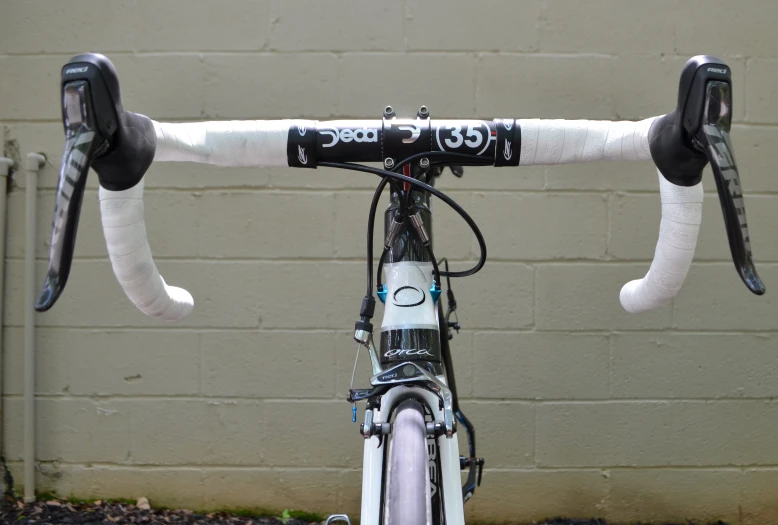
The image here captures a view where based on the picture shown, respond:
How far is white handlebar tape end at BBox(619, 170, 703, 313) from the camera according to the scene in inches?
37.1

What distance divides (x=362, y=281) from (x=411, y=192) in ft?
4.40

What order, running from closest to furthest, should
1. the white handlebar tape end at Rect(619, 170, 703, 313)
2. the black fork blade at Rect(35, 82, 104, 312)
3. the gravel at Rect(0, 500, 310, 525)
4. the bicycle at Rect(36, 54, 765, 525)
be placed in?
the black fork blade at Rect(35, 82, 104, 312) < the bicycle at Rect(36, 54, 765, 525) < the white handlebar tape end at Rect(619, 170, 703, 313) < the gravel at Rect(0, 500, 310, 525)

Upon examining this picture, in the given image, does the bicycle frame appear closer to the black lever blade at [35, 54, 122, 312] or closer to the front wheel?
the front wheel

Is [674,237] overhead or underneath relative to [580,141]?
underneath

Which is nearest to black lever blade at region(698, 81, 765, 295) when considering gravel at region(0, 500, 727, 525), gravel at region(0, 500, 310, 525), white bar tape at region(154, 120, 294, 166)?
white bar tape at region(154, 120, 294, 166)

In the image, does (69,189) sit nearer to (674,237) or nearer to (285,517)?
(674,237)

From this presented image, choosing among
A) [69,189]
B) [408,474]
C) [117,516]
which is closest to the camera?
[69,189]

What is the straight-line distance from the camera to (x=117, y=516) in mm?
2346

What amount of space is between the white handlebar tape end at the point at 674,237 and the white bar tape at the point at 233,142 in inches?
20.6

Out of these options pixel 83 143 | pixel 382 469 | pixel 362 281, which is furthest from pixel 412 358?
pixel 362 281

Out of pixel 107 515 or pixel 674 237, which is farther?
pixel 107 515

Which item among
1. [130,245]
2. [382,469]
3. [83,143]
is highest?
[83,143]

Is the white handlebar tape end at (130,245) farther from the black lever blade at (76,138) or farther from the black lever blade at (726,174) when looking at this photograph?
the black lever blade at (726,174)

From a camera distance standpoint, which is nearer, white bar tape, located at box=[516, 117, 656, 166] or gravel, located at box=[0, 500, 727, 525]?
white bar tape, located at box=[516, 117, 656, 166]
